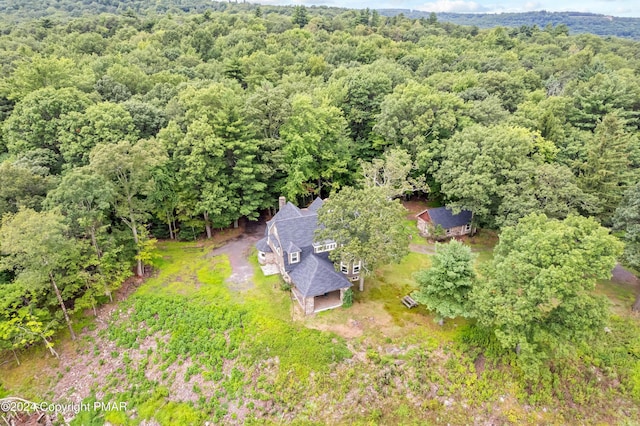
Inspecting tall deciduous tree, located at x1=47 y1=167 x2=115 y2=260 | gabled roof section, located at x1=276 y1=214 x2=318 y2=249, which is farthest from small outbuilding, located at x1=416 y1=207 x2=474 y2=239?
tall deciduous tree, located at x1=47 y1=167 x2=115 y2=260

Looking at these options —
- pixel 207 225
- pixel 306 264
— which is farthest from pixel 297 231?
pixel 207 225

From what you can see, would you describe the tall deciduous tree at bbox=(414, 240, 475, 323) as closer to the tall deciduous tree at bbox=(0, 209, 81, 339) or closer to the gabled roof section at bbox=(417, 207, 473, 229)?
the gabled roof section at bbox=(417, 207, 473, 229)

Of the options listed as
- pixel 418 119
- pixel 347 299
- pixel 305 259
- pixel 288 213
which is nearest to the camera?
pixel 347 299

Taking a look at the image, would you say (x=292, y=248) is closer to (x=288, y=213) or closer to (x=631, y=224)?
(x=288, y=213)

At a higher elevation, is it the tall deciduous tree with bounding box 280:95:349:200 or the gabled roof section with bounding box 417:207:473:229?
the tall deciduous tree with bounding box 280:95:349:200

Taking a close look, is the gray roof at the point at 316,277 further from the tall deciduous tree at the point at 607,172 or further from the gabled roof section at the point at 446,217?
the tall deciduous tree at the point at 607,172

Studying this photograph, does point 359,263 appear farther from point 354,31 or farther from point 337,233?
point 354,31

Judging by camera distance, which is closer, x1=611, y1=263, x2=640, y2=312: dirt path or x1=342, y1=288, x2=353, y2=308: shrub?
x1=342, y1=288, x2=353, y2=308: shrub
